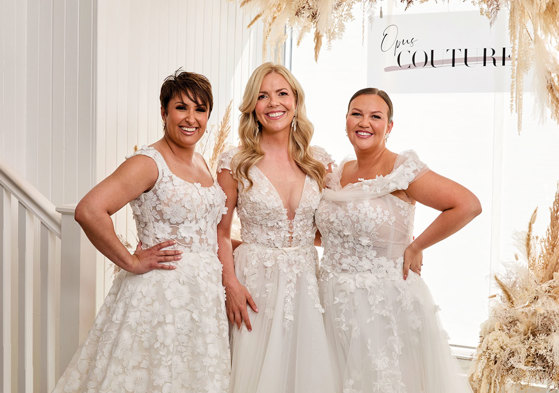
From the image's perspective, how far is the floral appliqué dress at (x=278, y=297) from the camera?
2.25m

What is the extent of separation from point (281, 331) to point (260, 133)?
0.84m

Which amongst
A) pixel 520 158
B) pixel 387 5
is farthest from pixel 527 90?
pixel 387 5

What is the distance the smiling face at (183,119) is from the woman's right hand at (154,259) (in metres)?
0.38

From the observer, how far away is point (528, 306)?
2852mm

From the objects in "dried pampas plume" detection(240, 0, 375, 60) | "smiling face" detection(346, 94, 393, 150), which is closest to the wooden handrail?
"smiling face" detection(346, 94, 393, 150)

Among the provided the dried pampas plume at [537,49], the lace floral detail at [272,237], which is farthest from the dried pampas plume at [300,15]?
the lace floral detail at [272,237]

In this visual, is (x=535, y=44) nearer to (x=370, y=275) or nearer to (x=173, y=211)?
(x=370, y=275)

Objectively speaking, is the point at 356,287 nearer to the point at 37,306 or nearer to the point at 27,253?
the point at 27,253

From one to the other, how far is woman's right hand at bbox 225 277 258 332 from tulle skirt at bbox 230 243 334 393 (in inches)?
1.1

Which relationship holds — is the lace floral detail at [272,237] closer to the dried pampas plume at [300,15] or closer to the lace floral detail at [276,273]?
the lace floral detail at [276,273]

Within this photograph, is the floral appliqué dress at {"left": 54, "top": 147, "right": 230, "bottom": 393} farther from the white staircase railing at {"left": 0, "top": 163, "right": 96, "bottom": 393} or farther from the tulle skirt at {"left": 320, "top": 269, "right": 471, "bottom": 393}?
the tulle skirt at {"left": 320, "top": 269, "right": 471, "bottom": 393}

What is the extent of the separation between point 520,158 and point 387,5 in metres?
1.31

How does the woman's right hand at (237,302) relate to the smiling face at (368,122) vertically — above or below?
below

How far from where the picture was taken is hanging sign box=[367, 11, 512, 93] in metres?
3.84
